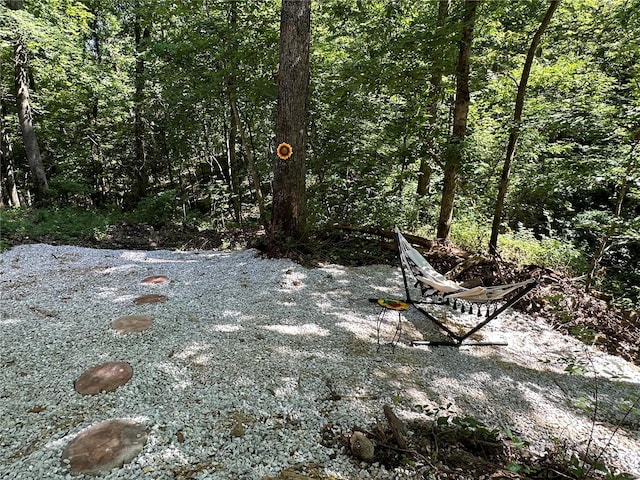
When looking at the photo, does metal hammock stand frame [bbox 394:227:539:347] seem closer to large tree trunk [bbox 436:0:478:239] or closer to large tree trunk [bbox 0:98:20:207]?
large tree trunk [bbox 436:0:478:239]

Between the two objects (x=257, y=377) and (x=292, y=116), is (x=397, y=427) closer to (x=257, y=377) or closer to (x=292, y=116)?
(x=257, y=377)

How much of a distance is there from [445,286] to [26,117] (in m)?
9.98

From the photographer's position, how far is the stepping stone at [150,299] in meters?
3.26

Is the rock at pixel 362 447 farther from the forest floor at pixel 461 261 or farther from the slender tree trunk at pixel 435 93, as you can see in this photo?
the slender tree trunk at pixel 435 93

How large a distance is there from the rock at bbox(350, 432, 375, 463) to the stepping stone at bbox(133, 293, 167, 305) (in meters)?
2.35

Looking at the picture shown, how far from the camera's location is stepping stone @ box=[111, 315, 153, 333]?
2.70 meters

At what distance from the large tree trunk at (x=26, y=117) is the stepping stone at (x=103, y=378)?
817 cm

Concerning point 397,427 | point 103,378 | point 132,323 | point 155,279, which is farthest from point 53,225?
point 397,427

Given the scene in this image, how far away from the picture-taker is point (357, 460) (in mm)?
1599

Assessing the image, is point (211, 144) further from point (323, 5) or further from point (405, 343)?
point (405, 343)

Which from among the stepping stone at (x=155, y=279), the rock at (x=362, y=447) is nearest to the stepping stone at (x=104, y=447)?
the rock at (x=362, y=447)

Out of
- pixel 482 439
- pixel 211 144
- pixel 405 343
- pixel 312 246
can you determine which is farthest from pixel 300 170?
pixel 211 144

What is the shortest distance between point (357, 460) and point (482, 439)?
0.67 meters

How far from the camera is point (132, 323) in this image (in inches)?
110
